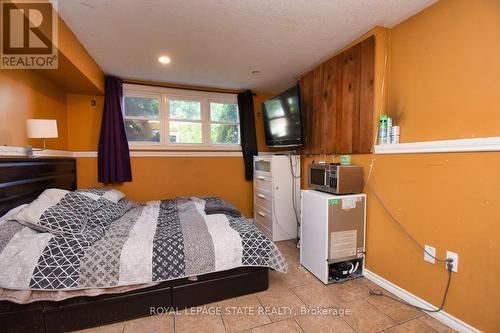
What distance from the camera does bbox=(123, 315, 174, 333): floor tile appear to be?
151 cm

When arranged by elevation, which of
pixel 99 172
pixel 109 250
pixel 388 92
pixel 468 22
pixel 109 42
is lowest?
pixel 109 250

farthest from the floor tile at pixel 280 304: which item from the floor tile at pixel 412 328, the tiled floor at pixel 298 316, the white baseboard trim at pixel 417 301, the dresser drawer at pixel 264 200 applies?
the dresser drawer at pixel 264 200

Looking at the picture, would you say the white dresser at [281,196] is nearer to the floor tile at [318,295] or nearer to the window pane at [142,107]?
the floor tile at [318,295]

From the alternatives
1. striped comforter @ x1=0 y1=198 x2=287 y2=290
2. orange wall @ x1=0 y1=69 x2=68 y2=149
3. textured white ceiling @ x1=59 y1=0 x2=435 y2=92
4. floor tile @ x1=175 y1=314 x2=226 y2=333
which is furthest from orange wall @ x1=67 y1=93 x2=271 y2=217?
floor tile @ x1=175 y1=314 x2=226 y2=333

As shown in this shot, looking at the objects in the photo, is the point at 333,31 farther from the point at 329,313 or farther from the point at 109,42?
the point at 329,313

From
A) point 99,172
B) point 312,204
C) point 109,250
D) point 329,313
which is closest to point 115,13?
point 109,250

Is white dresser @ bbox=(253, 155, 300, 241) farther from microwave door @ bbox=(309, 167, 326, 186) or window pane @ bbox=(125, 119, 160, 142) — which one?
window pane @ bbox=(125, 119, 160, 142)

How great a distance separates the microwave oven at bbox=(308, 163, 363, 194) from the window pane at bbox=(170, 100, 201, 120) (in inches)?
90.9

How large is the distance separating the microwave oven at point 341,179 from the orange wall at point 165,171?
1855 millimetres

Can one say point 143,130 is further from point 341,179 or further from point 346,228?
point 346,228

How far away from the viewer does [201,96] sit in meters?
3.66

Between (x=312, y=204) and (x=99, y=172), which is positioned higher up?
(x=99, y=172)

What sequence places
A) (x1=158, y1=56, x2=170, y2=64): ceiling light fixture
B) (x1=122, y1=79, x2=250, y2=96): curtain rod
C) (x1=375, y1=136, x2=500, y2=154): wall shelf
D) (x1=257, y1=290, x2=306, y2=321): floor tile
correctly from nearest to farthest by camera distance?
(x1=375, y1=136, x2=500, y2=154): wall shelf
(x1=257, y1=290, x2=306, y2=321): floor tile
(x1=158, y1=56, x2=170, y2=64): ceiling light fixture
(x1=122, y1=79, x2=250, y2=96): curtain rod

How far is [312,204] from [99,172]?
113 inches
